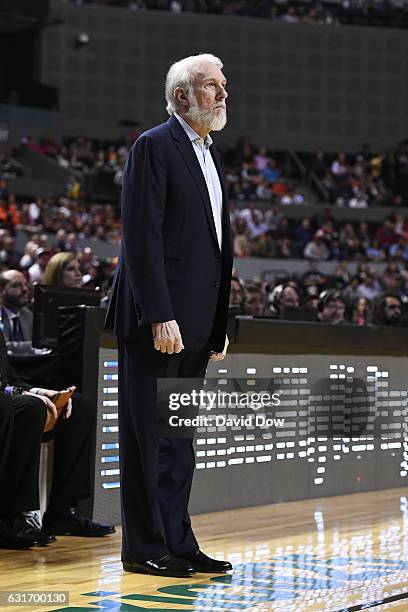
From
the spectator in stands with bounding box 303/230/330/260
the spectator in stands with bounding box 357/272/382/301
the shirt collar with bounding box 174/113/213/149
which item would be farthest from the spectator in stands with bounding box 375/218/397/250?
the shirt collar with bounding box 174/113/213/149

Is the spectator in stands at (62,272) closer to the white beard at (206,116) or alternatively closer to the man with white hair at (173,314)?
the man with white hair at (173,314)

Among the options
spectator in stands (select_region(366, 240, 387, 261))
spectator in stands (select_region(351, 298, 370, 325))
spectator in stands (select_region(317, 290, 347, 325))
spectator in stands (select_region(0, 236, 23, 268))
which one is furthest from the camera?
spectator in stands (select_region(366, 240, 387, 261))

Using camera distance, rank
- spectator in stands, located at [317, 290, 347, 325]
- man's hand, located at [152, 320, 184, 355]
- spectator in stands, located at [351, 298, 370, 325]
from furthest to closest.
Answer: spectator in stands, located at [351, 298, 370, 325] < spectator in stands, located at [317, 290, 347, 325] < man's hand, located at [152, 320, 184, 355]

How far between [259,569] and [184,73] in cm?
200

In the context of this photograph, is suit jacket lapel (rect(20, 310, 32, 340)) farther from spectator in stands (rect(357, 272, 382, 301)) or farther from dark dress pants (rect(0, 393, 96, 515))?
spectator in stands (rect(357, 272, 382, 301))

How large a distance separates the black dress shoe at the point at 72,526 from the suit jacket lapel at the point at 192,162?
185cm

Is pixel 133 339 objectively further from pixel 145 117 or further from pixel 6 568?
Result: pixel 145 117

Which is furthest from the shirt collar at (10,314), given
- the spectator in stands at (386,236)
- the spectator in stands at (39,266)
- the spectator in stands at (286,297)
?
the spectator in stands at (386,236)

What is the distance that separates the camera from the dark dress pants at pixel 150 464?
434cm

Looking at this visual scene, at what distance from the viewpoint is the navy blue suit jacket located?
425 centimetres

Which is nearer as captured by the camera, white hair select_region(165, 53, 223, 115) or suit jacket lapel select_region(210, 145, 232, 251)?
white hair select_region(165, 53, 223, 115)

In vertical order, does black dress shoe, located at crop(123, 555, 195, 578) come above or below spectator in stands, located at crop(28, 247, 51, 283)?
below

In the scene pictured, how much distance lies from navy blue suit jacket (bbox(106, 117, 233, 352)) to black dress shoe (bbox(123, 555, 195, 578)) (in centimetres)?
81

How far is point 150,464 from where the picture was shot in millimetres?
4344
